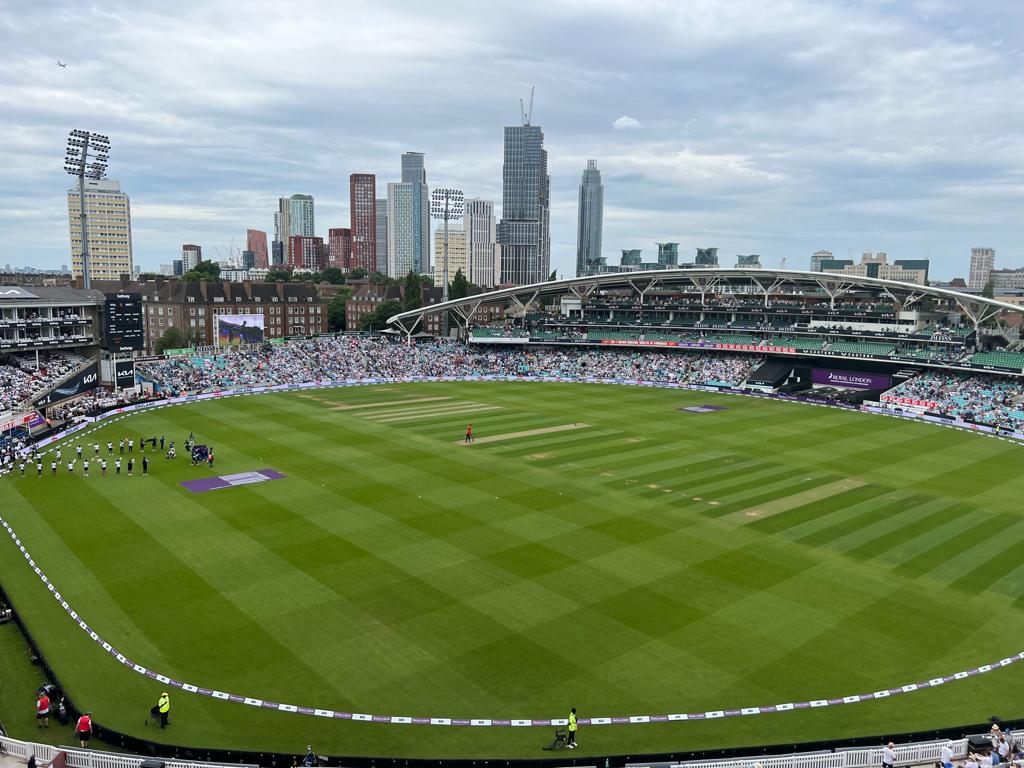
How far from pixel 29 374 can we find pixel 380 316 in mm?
64343

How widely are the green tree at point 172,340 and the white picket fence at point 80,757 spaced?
8882 centimetres

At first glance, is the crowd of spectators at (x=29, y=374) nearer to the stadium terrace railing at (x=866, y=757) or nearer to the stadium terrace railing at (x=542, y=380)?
the stadium terrace railing at (x=542, y=380)

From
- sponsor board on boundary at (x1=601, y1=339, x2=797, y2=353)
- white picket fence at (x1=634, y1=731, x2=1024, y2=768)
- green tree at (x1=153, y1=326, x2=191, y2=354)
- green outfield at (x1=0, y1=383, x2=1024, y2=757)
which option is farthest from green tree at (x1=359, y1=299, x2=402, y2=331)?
white picket fence at (x1=634, y1=731, x2=1024, y2=768)

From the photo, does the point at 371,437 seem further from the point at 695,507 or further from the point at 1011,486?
the point at 1011,486

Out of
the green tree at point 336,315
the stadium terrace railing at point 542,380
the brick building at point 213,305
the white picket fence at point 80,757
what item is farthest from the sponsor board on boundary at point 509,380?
the green tree at point 336,315

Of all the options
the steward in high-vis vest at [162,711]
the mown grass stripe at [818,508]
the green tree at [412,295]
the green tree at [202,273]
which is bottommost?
the mown grass stripe at [818,508]

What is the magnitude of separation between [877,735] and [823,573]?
9.32 metres

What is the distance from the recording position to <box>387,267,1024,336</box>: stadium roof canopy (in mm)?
68625

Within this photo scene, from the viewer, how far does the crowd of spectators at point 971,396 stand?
5296 cm

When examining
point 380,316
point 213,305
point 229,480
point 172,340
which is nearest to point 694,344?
point 380,316

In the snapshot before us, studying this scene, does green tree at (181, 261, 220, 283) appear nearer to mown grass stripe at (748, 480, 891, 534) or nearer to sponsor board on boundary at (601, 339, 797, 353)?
sponsor board on boundary at (601, 339, 797, 353)

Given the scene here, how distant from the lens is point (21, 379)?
50594 millimetres

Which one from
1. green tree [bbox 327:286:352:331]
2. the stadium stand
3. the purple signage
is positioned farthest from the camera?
green tree [bbox 327:286:352:331]

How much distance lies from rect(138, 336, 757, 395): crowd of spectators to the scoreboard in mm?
5784
